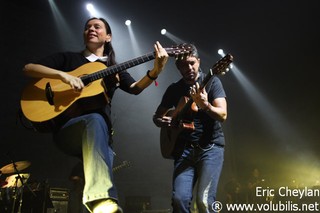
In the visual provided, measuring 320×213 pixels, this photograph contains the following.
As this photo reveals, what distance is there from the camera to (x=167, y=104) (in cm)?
385

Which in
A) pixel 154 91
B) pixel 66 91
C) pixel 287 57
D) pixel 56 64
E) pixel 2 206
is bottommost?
pixel 2 206

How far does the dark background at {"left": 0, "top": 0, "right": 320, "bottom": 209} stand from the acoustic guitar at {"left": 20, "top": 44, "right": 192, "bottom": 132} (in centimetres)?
714

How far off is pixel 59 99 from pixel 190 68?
1.78 meters

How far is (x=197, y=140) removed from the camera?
3217 millimetres

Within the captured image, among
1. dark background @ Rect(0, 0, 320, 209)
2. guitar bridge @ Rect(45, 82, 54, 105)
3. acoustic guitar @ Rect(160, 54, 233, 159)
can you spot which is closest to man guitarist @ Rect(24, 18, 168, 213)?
guitar bridge @ Rect(45, 82, 54, 105)

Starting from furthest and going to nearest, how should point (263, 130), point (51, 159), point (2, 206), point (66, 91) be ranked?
point (263, 130), point (51, 159), point (2, 206), point (66, 91)

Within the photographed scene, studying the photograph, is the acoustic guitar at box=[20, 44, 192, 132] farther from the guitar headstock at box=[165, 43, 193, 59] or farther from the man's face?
the man's face

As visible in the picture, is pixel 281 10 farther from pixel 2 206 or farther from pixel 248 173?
pixel 2 206

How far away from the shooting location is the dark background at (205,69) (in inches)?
363

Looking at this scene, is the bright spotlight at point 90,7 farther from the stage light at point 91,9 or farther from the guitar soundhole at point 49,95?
the guitar soundhole at point 49,95

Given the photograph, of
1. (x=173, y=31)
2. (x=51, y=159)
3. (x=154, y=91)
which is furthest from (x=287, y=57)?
(x=51, y=159)

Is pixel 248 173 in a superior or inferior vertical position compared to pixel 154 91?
inferior

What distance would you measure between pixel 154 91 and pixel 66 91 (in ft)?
30.9

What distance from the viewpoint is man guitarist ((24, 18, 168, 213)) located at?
1715mm
